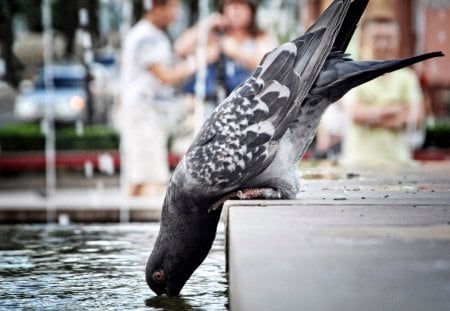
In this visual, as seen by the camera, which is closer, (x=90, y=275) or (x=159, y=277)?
(x=159, y=277)

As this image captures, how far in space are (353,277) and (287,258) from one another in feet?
0.76

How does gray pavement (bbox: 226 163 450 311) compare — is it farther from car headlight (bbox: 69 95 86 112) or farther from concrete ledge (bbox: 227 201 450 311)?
car headlight (bbox: 69 95 86 112)

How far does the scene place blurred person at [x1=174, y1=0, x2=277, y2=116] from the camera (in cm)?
945

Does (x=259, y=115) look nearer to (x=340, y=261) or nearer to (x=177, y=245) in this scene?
(x=177, y=245)

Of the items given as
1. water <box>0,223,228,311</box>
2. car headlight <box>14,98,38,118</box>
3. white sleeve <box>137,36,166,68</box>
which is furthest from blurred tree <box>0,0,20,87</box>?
water <box>0,223,228,311</box>

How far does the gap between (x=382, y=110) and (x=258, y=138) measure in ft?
13.6

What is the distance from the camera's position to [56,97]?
870 inches

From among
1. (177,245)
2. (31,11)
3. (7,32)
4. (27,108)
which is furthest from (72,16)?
(177,245)

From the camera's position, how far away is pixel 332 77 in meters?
4.59

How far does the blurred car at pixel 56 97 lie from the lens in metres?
21.4

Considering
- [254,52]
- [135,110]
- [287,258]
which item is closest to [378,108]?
[254,52]

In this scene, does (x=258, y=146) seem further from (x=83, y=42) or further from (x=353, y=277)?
(x=83, y=42)

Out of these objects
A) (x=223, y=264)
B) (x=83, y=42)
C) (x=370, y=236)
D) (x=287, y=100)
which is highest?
(x=83, y=42)

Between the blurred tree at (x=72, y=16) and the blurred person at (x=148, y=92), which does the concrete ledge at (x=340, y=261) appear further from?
the blurred tree at (x=72, y=16)
